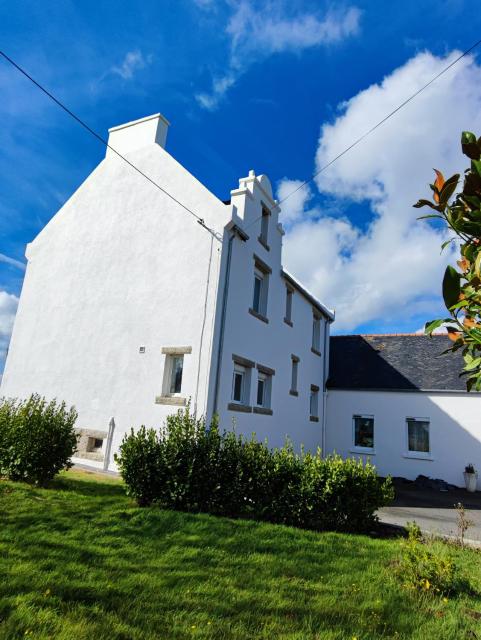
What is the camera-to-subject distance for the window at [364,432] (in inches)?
747

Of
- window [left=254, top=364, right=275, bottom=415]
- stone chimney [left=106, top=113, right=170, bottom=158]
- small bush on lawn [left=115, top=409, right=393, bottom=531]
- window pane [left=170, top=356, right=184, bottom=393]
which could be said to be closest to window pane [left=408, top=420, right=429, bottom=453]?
window [left=254, top=364, right=275, bottom=415]

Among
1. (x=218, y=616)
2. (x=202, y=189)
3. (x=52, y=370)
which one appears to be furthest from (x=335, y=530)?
(x=52, y=370)

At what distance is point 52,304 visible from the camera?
1509 centimetres

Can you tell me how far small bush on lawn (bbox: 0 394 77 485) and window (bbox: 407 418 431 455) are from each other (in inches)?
563

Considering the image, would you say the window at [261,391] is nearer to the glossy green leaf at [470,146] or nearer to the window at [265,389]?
the window at [265,389]

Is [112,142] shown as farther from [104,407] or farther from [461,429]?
[461,429]

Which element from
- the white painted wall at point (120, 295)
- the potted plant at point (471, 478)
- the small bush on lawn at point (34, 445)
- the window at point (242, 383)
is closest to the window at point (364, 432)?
the potted plant at point (471, 478)

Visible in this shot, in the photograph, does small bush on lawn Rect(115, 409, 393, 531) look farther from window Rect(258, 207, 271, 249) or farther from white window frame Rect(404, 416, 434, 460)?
white window frame Rect(404, 416, 434, 460)

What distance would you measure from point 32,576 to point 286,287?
13.1m

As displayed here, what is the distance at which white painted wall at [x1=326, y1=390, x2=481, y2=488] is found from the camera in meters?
17.0

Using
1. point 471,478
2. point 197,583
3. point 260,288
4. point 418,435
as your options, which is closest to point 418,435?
point 418,435

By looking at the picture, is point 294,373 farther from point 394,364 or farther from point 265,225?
point 394,364

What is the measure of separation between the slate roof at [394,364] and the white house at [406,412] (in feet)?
0.13

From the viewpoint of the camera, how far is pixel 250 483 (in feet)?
27.0
